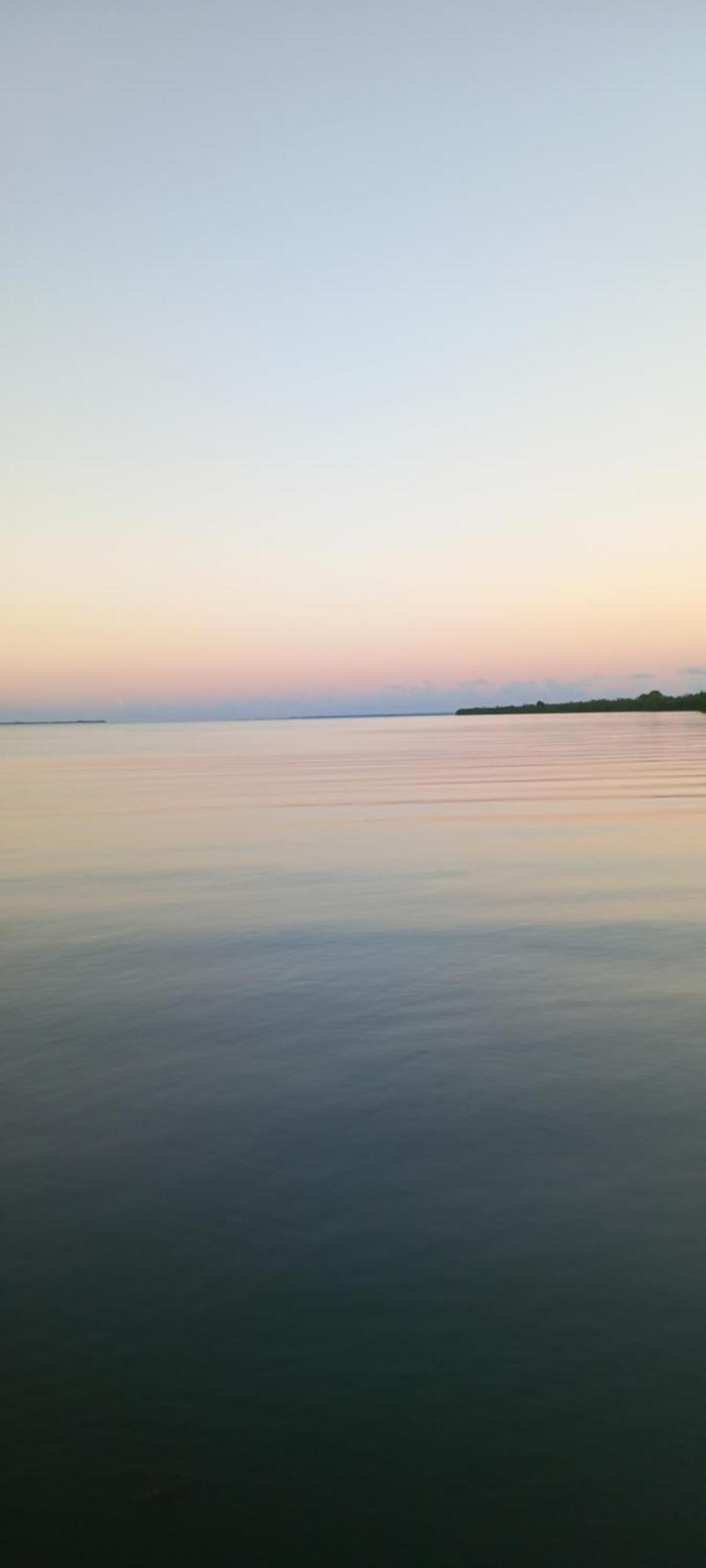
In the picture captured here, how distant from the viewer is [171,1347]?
605cm

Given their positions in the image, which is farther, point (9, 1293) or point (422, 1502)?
point (9, 1293)

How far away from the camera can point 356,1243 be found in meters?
7.20

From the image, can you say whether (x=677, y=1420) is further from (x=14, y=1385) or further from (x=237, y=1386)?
(x=14, y=1385)

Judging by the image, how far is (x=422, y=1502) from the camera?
16.1 feet

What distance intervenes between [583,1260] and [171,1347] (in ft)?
9.31

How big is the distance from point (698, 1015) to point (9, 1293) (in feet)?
28.9

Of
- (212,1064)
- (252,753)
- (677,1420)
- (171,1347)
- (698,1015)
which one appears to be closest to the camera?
(677,1420)

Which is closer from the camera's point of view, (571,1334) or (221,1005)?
(571,1334)

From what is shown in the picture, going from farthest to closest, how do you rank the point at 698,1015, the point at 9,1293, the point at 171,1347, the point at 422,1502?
the point at 698,1015 → the point at 9,1293 → the point at 171,1347 → the point at 422,1502

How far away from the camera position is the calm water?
4.94m

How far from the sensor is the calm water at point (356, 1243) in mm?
4941

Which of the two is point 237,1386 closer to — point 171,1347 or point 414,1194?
point 171,1347

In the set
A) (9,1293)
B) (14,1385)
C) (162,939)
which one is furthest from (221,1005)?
(14,1385)

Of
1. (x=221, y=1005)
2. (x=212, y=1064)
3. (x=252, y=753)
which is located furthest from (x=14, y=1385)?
(x=252, y=753)
